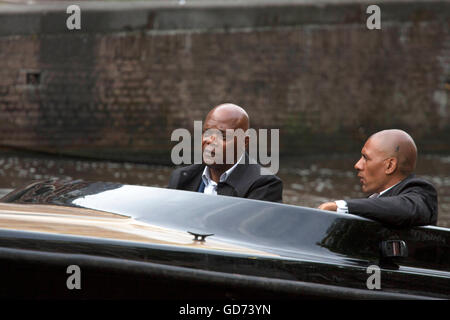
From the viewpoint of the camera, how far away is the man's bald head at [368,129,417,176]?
2.95 metres

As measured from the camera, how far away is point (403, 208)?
2781 mm

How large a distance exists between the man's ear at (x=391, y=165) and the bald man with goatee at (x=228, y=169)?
1.75ft

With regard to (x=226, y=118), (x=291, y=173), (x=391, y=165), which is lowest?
(x=291, y=173)

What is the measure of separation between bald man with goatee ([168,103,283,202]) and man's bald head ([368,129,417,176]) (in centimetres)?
54

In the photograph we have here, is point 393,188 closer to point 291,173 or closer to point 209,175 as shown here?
point 209,175

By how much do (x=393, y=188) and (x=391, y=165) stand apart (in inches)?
3.5

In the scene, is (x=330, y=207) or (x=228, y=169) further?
(x=228, y=169)

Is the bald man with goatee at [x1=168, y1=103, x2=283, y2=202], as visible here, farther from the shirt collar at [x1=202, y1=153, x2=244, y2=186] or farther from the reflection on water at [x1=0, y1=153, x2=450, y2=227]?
the reflection on water at [x1=0, y1=153, x2=450, y2=227]

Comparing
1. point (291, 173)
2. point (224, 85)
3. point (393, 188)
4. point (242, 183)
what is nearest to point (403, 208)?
point (393, 188)

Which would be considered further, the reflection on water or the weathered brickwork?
the weathered brickwork

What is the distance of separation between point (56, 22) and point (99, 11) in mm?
722

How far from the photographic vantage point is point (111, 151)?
42.8 feet

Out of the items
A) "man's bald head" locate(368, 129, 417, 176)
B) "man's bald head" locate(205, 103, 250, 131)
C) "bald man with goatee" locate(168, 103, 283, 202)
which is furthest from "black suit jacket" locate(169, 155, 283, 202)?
"man's bald head" locate(368, 129, 417, 176)

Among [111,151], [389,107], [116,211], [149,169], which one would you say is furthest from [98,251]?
[389,107]
